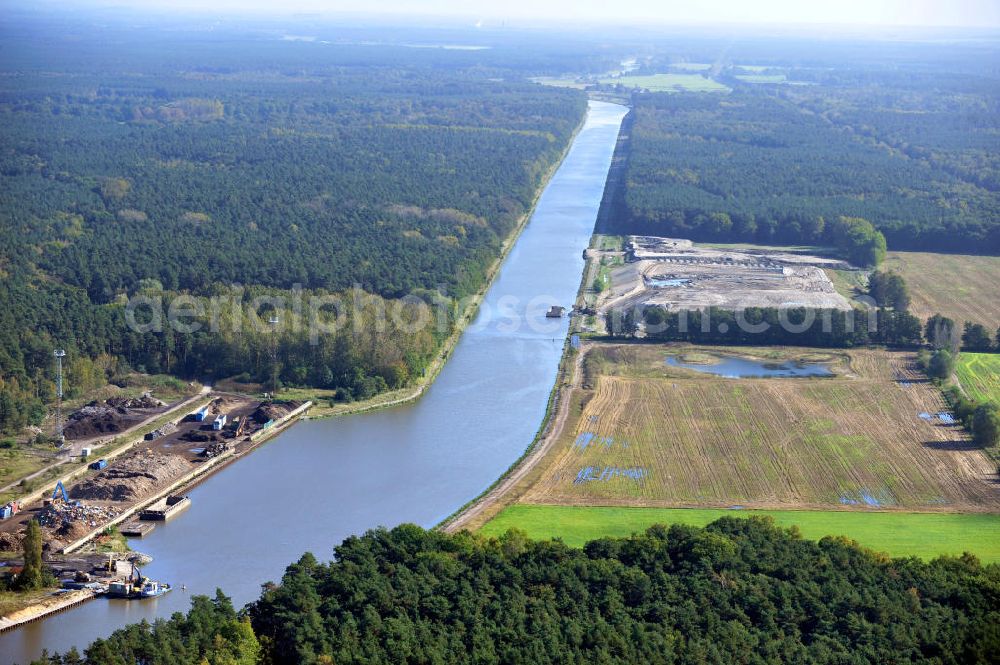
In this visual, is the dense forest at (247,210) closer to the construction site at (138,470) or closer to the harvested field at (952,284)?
the construction site at (138,470)

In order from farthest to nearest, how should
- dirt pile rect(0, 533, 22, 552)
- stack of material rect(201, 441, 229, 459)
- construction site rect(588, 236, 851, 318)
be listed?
1. construction site rect(588, 236, 851, 318)
2. stack of material rect(201, 441, 229, 459)
3. dirt pile rect(0, 533, 22, 552)

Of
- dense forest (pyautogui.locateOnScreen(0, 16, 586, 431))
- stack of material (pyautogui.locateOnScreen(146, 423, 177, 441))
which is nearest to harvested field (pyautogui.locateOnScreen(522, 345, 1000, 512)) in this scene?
dense forest (pyautogui.locateOnScreen(0, 16, 586, 431))

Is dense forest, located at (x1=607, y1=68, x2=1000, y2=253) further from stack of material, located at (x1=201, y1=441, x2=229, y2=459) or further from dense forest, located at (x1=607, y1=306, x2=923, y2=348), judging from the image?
stack of material, located at (x1=201, y1=441, x2=229, y2=459)

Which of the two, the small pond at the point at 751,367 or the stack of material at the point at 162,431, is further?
the small pond at the point at 751,367

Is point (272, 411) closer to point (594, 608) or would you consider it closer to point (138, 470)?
point (138, 470)

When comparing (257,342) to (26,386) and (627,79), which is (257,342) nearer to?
(26,386)

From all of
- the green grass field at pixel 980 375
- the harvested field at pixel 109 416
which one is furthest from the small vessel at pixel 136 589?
the green grass field at pixel 980 375
